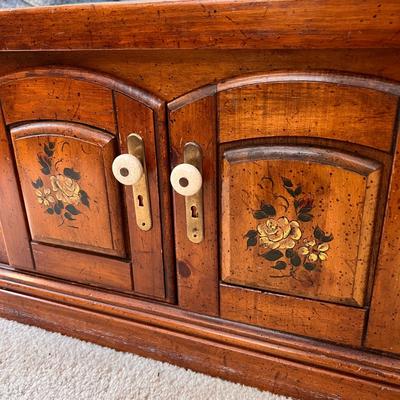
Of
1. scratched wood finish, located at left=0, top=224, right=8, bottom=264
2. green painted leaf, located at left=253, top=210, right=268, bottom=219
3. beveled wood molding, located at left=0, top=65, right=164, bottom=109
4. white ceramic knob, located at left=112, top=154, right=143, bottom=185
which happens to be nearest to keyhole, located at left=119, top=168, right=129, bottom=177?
white ceramic knob, located at left=112, top=154, right=143, bottom=185

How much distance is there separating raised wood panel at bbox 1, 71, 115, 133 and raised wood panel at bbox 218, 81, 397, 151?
0.19 meters

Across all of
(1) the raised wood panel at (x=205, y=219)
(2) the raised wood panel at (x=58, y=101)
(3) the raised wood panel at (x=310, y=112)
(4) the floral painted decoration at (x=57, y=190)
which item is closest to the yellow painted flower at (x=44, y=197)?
(4) the floral painted decoration at (x=57, y=190)

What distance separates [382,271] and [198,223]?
10.7 inches

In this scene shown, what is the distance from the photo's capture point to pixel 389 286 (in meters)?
0.59

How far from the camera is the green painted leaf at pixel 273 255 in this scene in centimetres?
63

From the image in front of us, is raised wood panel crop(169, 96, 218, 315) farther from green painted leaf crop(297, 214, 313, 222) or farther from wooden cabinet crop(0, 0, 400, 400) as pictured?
green painted leaf crop(297, 214, 313, 222)

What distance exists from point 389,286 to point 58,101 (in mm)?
568

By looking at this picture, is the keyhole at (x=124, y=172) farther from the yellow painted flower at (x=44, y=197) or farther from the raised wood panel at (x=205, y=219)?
the yellow painted flower at (x=44, y=197)

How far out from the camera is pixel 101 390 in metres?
0.74

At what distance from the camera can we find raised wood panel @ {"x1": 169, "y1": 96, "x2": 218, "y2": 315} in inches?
23.5

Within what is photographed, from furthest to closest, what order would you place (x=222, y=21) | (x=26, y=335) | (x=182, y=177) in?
(x=26, y=335), (x=182, y=177), (x=222, y=21)

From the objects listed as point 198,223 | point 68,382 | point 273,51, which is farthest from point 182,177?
point 68,382

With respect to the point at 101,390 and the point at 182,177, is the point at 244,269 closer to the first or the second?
the point at 182,177

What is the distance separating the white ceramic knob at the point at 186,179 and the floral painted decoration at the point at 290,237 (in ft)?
0.31
